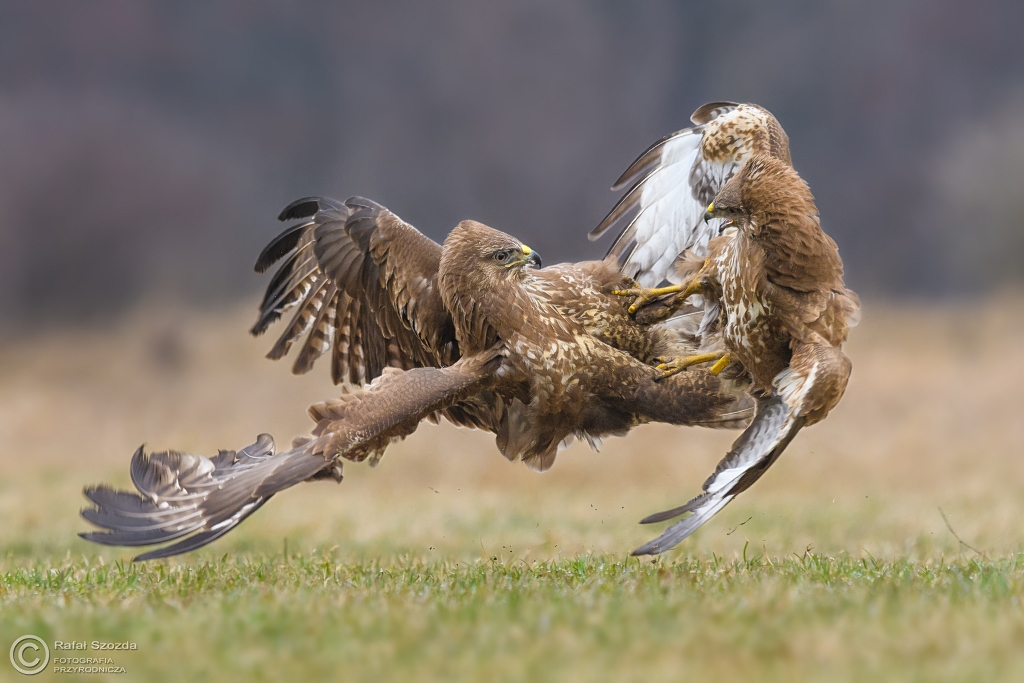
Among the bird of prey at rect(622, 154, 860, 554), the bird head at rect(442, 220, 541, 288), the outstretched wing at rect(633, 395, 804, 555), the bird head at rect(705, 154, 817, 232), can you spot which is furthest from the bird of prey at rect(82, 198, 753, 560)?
the bird head at rect(705, 154, 817, 232)

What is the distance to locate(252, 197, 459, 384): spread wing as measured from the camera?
4.63m

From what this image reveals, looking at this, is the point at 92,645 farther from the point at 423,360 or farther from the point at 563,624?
the point at 423,360

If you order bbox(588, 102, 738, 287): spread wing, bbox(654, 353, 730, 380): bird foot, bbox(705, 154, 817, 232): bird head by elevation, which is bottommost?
bbox(654, 353, 730, 380): bird foot

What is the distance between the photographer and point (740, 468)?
353 cm

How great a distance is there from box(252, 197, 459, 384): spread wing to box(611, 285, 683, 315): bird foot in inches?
32.4

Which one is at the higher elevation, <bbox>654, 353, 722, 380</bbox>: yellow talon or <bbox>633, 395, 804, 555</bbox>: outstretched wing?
<bbox>654, 353, 722, 380</bbox>: yellow talon

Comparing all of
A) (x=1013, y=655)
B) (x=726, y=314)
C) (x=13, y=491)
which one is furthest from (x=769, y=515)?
(x=13, y=491)

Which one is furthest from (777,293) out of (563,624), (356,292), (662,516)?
(356,292)

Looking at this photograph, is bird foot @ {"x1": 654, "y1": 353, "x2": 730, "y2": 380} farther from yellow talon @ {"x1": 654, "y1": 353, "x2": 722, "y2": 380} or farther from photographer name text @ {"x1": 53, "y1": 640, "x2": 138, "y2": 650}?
photographer name text @ {"x1": 53, "y1": 640, "x2": 138, "y2": 650}

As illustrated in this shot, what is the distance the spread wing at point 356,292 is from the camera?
15.2 ft

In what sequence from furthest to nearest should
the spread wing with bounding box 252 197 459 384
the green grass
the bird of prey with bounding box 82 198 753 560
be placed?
the spread wing with bounding box 252 197 459 384, the bird of prey with bounding box 82 198 753 560, the green grass

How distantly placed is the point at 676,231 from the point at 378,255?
145 centimetres

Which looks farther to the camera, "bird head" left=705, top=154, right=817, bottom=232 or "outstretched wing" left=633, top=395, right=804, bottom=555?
"bird head" left=705, top=154, right=817, bottom=232

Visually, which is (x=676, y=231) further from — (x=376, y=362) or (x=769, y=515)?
(x=769, y=515)
